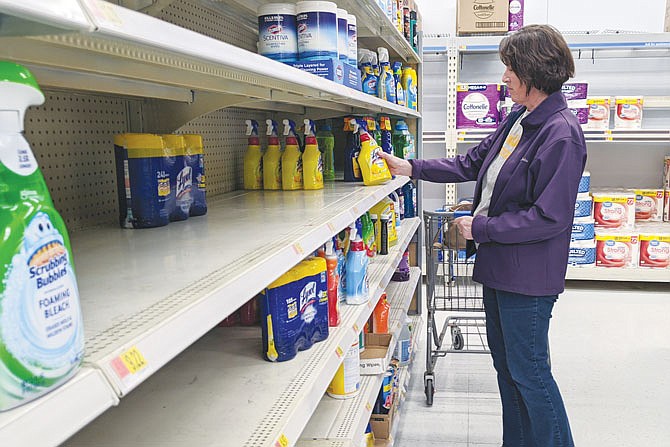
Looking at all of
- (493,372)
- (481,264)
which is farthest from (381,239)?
(493,372)

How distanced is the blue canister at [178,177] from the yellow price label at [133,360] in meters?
0.89

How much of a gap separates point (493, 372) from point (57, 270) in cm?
355

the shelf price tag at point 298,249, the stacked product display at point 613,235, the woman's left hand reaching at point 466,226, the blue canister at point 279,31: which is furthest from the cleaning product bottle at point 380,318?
the stacked product display at point 613,235

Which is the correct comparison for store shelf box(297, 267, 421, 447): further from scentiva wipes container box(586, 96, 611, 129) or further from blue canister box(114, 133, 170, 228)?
scentiva wipes container box(586, 96, 611, 129)

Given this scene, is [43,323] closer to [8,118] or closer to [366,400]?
[8,118]

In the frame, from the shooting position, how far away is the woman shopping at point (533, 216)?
2.29 m

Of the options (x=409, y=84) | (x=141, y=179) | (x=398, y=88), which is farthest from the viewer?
(x=409, y=84)

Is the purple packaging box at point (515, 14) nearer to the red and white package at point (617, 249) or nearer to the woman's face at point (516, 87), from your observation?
the red and white package at point (617, 249)

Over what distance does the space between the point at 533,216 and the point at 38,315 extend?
1.99 m

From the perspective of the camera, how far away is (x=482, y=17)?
5641 millimetres

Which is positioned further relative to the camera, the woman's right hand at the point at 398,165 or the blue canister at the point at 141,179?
the woman's right hand at the point at 398,165

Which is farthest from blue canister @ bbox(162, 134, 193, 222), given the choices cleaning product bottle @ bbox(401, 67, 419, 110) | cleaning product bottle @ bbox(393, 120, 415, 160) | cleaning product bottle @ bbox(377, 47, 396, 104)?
cleaning product bottle @ bbox(401, 67, 419, 110)

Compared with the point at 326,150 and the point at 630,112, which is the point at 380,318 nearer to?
the point at 326,150

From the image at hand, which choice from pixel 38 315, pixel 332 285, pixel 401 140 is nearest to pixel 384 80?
pixel 401 140
